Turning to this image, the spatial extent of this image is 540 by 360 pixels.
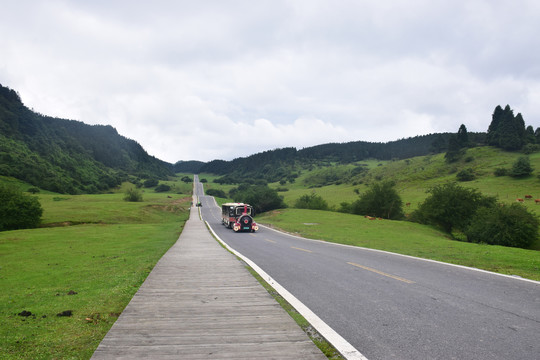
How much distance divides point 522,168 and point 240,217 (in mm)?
96346

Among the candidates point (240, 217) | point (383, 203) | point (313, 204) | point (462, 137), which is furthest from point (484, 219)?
point (462, 137)

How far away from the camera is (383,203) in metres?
60.2

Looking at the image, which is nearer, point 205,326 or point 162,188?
point 205,326

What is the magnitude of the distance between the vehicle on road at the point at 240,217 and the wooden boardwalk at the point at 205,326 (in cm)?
2609

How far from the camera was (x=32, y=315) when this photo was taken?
6.41 meters

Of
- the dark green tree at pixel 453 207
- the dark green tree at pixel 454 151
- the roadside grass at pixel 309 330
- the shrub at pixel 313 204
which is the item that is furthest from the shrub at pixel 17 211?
the dark green tree at pixel 454 151

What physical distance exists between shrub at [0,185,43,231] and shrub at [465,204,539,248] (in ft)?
205

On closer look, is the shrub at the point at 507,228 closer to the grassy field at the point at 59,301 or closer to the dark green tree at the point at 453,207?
the dark green tree at the point at 453,207

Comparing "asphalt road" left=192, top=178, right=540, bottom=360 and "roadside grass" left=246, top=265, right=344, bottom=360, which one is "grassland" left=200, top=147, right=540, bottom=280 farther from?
"roadside grass" left=246, top=265, right=344, bottom=360

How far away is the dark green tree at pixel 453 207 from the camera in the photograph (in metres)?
45.7

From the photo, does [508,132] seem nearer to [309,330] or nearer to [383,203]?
[383,203]

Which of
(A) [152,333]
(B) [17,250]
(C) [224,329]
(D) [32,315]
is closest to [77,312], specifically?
(D) [32,315]

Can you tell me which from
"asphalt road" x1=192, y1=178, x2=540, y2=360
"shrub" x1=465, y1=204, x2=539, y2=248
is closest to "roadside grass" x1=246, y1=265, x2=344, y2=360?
"asphalt road" x1=192, y1=178, x2=540, y2=360

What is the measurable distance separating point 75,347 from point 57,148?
730 feet
